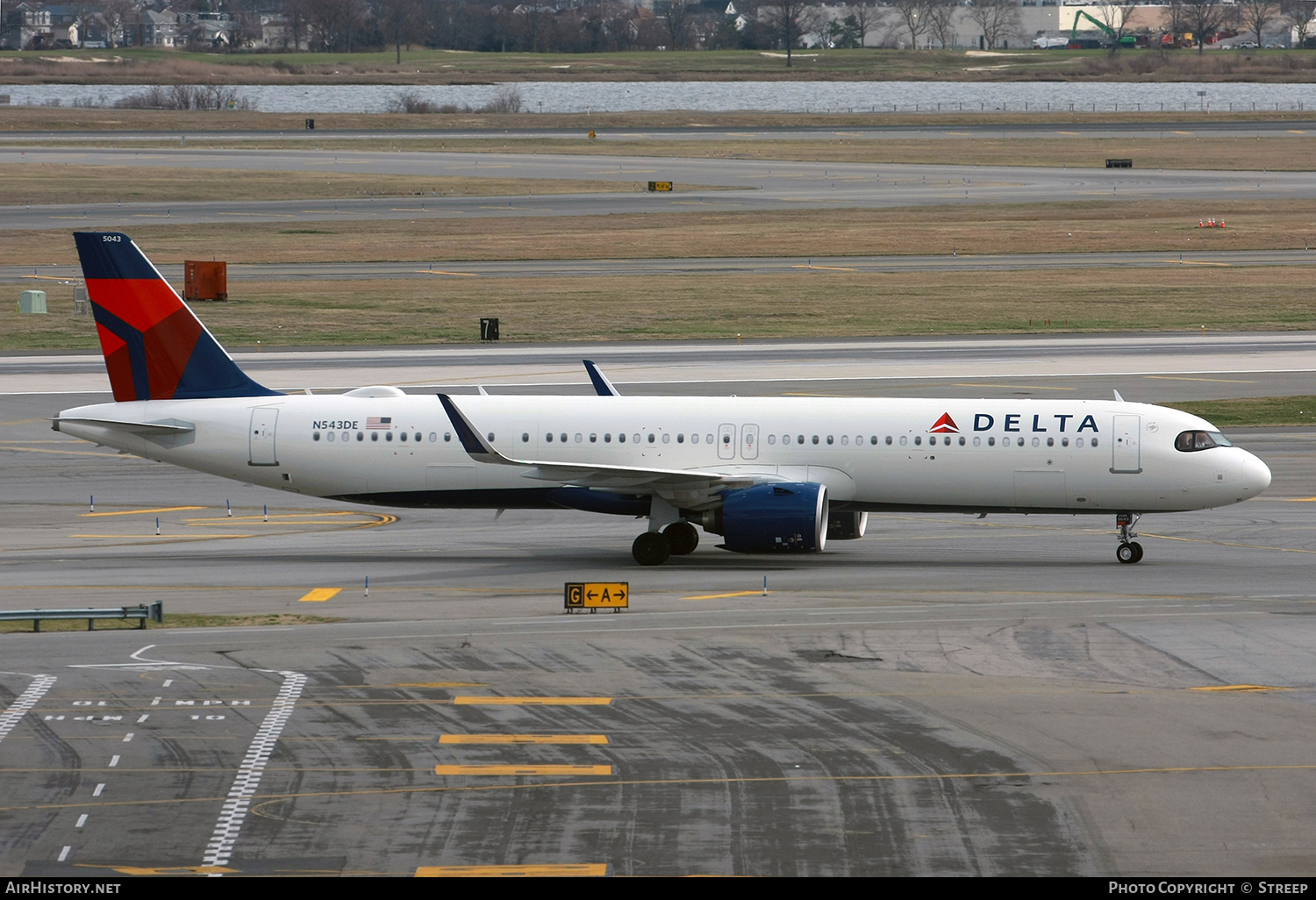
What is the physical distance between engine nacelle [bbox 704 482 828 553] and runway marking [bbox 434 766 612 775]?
46.9ft

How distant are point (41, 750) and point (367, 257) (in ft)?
259

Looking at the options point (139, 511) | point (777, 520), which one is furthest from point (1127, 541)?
point (139, 511)

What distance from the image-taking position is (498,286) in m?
91.1

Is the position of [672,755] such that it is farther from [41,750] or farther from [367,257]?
[367,257]

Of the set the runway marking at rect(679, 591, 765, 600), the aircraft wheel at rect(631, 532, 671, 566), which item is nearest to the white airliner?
the aircraft wheel at rect(631, 532, 671, 566)

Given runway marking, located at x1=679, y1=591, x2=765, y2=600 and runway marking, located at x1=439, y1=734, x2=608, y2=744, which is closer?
runway marking, located at x1=439, y1=734, x2=608, y2=744

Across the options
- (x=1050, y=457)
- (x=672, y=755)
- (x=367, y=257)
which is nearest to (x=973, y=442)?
(x=1050, y=457)

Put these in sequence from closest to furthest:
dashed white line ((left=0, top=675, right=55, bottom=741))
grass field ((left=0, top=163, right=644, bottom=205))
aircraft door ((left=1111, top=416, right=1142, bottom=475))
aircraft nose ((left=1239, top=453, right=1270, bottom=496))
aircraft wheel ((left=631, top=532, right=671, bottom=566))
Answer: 1. dashed white line ((left=0, top=675, right=55, bottom=741))
2. aircraft nose ((left=1239, top=453, right=1270, bottom=496))
3. aircraft door ((left=1111, top=416, right=1142, bottom=475))
4. aircraft wheel ((left=631, top=532, right=671, bottom=566))
5. grass field ((left=0, top=163, right=644, bottom=205))

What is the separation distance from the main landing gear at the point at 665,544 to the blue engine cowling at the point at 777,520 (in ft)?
6.06

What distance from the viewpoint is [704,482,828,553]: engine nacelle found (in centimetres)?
3738

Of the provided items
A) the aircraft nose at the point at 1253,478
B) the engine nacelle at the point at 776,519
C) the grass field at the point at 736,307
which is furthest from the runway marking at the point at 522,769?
the grass field at the point at 736,307

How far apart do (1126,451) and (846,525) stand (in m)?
6.82

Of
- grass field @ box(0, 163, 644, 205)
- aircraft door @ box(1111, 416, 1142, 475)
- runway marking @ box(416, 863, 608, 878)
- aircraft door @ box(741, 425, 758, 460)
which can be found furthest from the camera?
grass field @ box(0, 163, 644, 205)

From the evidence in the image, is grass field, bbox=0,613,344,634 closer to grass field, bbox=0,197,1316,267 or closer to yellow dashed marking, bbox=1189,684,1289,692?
yellow dashed marking, bbox=1189,684,1289,692
